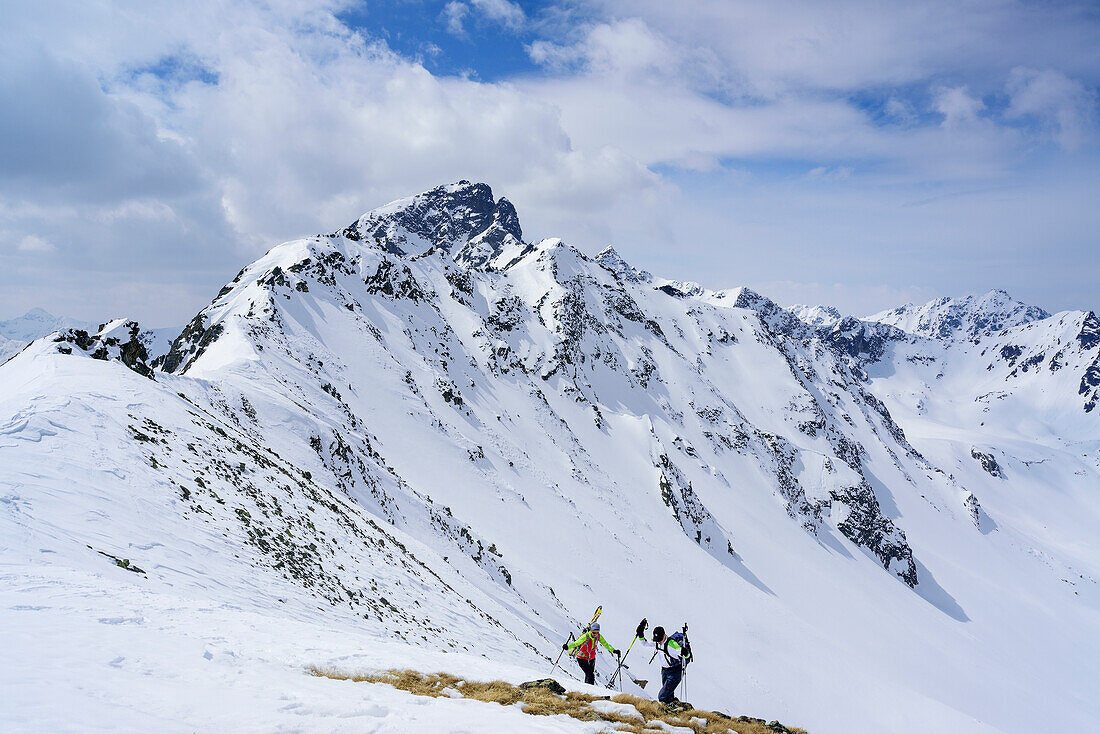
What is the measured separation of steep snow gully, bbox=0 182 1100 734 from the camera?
9.84 meters

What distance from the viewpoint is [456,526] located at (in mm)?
37781

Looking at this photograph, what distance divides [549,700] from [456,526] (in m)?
27.6

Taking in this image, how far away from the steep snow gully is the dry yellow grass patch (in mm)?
677

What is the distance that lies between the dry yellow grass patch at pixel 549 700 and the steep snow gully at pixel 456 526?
68cm

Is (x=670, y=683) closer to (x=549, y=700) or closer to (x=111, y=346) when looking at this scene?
(x=549, y=700)

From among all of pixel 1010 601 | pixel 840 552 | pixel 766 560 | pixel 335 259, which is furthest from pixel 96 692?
pixel 1010 601

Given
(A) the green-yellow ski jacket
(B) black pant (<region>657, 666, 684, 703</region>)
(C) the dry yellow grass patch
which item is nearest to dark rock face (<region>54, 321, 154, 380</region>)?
(C) the dry yellow grass patch

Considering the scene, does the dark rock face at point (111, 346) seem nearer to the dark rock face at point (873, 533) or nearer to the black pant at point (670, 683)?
the black pant at point (670, 683)

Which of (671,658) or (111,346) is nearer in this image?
(671,658)

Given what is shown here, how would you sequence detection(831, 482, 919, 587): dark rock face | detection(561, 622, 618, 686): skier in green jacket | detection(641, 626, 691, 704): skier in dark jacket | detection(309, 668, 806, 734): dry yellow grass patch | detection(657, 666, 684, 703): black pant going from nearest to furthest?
detection(309, 668, 806, 734): dry yellow grass patch < detection(657, 666, 684, 703): black pant < detection(641, 626, 691, 704): skier in dark jacket < detection(561, 622, 618, 686): skier in green jacket < detection(831, 482, 919, 587): dark rock face

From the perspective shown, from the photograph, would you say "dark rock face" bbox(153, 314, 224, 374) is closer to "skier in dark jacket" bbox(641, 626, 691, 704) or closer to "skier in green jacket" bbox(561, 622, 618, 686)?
"skier in green jacket" bbox(561, 622, 618, 686)

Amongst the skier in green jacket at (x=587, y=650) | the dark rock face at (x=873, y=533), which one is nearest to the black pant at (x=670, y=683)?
the skier in green jacket at (x=587, y=650)

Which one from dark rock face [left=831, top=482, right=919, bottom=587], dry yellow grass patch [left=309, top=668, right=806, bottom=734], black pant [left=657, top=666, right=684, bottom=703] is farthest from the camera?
dark rock face [left=831, top=482, right=919, bottom=587]

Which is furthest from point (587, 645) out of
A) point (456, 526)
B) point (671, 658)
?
point (456, 526)
